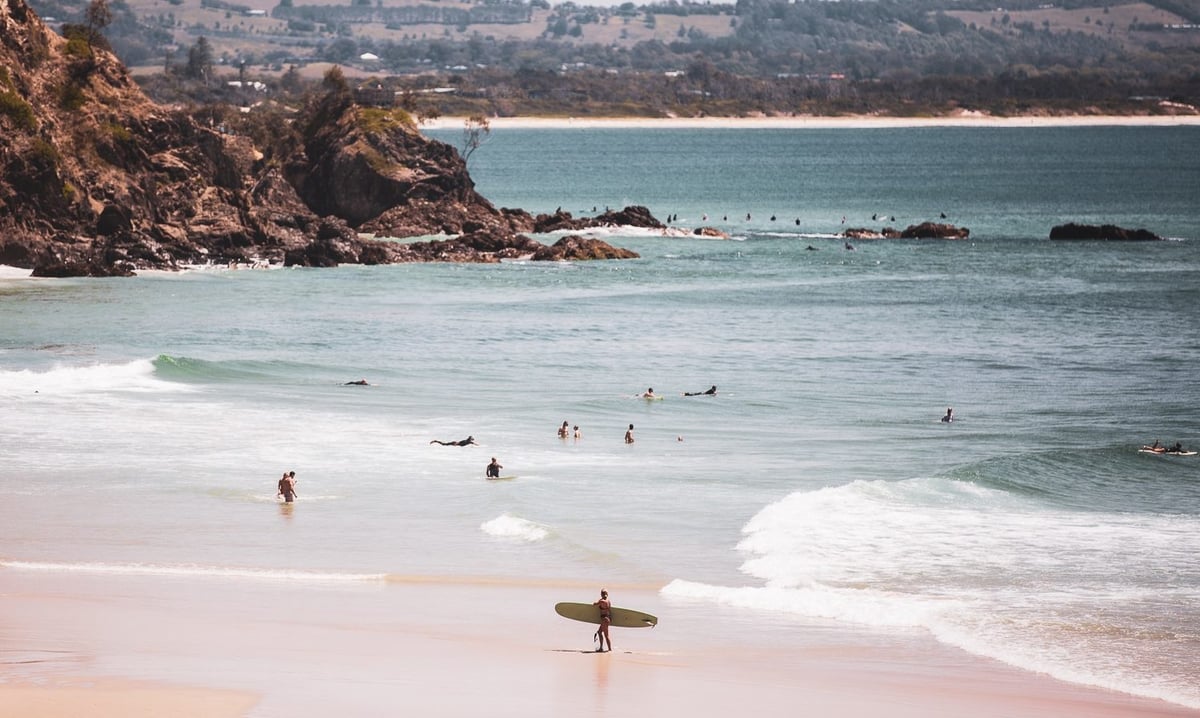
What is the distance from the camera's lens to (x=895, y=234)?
10156 centimetres

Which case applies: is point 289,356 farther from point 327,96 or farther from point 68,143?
point 327,96

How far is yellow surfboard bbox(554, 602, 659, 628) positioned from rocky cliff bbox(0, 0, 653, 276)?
5289 centimetres

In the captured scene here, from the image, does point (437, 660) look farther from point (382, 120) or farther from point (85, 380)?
point (382, 120)

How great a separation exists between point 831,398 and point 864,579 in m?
19.0

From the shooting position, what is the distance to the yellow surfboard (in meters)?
→ 23.5

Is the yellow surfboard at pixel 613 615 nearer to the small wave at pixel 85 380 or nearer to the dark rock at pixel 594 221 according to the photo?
the small wave at pixel 85 380

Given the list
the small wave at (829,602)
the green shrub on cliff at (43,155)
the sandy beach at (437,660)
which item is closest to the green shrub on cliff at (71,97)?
the green shrub on cliff at (43,155)

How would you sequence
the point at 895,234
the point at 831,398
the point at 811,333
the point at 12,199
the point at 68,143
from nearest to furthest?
the point at 831,398 < the point at 811,333 < the point at 12,199 < the point at 68,143 < the point at 895,234

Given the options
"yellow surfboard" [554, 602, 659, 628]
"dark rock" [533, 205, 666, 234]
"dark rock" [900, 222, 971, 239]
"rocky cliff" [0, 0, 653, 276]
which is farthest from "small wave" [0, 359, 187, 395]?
"dark rock" [900, 222, 971, 239]

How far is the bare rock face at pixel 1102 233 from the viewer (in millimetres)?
98062

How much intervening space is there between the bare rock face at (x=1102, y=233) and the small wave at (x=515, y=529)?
76.5 m

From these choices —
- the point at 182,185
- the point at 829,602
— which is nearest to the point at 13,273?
the point at 182,185

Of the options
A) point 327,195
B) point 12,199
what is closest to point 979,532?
point 12,199

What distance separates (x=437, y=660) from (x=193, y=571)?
22.7ft
